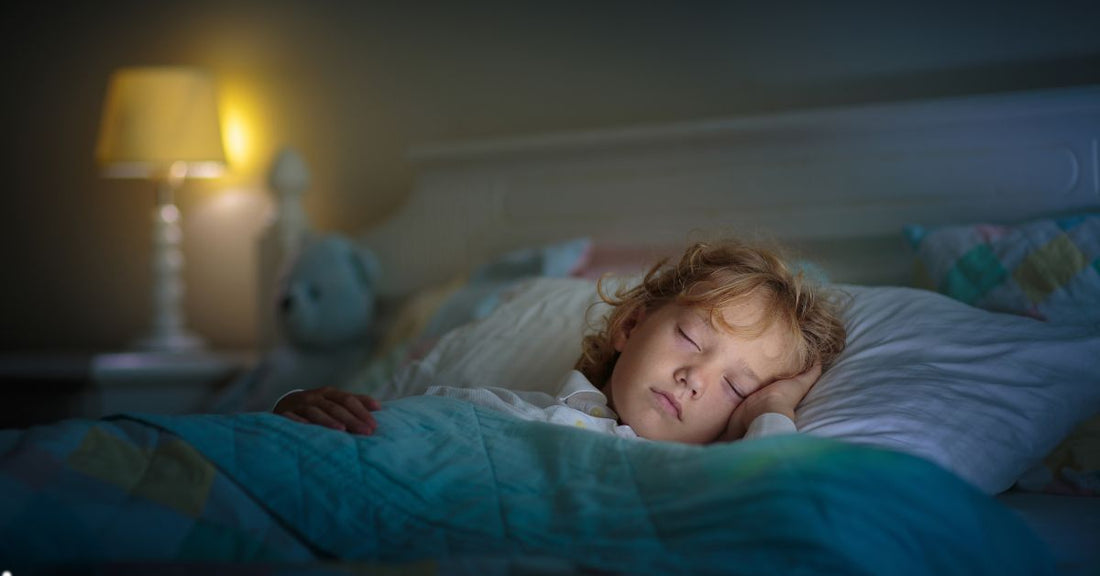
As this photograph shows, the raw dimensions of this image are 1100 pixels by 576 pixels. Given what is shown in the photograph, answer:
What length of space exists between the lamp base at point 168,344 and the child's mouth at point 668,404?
1838 millimetres

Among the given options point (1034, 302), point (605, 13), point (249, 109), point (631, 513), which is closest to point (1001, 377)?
point (1034, 302)

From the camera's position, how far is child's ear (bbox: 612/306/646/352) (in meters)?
1.30

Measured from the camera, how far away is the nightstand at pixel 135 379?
246 centimetres

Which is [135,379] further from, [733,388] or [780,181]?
[733,388]

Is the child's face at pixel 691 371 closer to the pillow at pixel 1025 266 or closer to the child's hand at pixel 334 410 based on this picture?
the child's hand at pixel 334 410

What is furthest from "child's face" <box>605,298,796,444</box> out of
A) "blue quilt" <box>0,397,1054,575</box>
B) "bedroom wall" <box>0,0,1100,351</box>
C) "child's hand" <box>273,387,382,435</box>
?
"bedroom wall" <box>0,0,1100,351</box>

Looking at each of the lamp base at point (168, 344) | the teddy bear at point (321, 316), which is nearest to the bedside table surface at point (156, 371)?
the lamp base at point (168, 344)

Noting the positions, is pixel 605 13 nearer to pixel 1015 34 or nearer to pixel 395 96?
pixel 395 96

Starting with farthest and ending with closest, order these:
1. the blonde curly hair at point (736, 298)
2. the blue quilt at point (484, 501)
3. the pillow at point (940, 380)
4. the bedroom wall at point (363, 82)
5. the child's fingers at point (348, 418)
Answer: the bedroom wall at point (363, 82)
the blonde curly hair at point (736, 298)
the pillow at point (940, 380)
the child's fingers at point (348, 418)
the blue quilt at point (484, 501)

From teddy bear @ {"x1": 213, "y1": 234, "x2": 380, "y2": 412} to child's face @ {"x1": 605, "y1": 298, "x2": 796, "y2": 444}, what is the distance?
1160mm

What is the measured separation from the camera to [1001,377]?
1185mm

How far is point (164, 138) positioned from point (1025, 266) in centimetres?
203

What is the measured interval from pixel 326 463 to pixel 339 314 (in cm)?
135

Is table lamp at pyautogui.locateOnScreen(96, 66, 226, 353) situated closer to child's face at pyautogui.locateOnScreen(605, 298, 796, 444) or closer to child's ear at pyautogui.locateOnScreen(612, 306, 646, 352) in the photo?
child's ear at pyautogui.locateOnScreen(612, 306, 646, 352)
